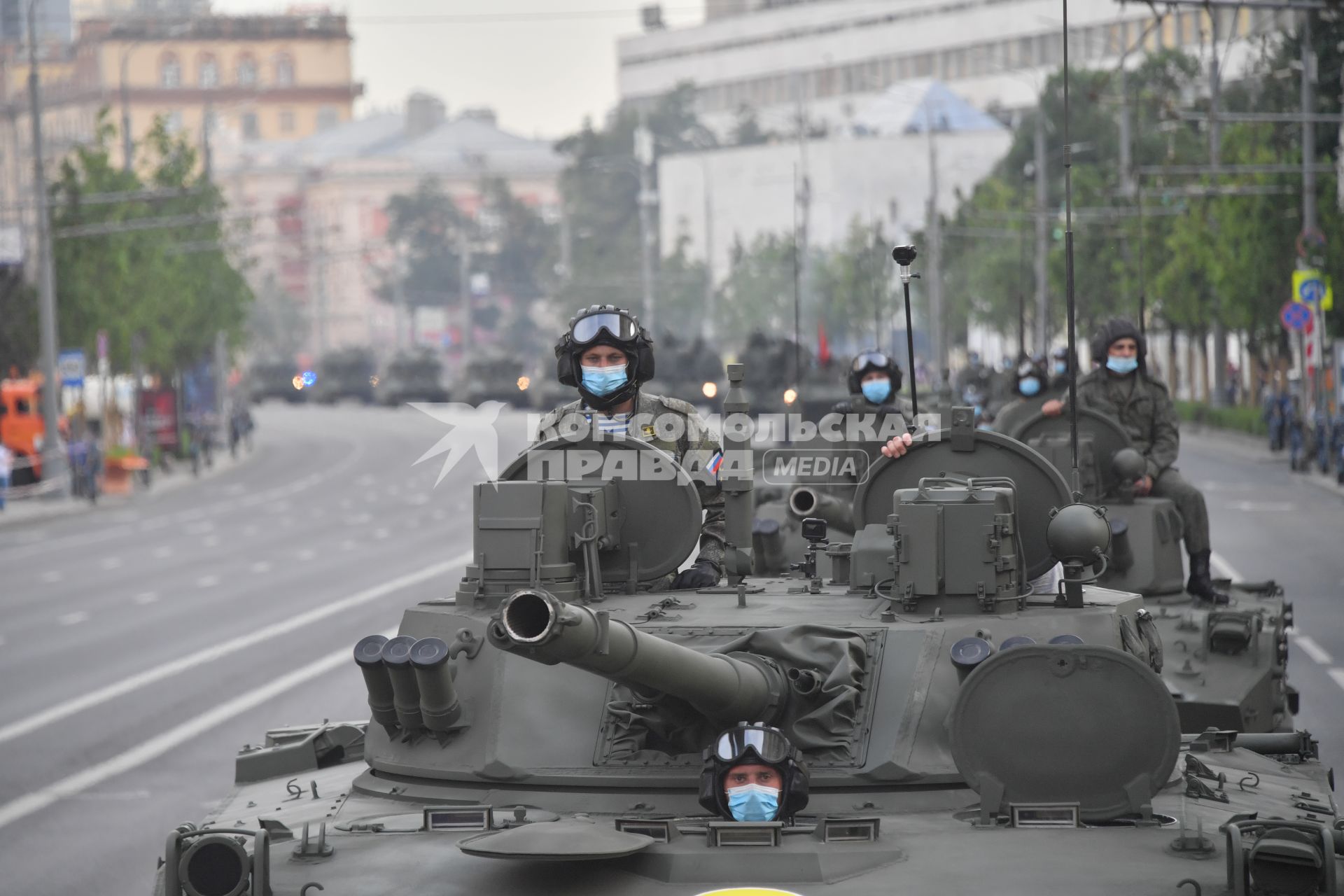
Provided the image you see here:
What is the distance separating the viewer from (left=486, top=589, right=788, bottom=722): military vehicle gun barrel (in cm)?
614

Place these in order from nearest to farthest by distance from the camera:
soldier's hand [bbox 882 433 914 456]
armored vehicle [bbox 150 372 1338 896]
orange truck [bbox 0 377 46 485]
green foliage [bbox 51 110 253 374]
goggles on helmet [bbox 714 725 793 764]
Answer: armored vehicle [bbox 150 372 1338 896] < goggles on helmet [bbox 714 725 793 764] < soldier's hand [bbox 882 433 914 456] < green foliage [bbox 51 110 253 374] < orange truck [bbox 0 377 46 485]

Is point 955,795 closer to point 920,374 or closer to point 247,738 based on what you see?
point 247,738

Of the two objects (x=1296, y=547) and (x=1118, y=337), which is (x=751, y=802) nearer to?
(x=1118, y=337)

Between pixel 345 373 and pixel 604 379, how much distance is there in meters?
72.3

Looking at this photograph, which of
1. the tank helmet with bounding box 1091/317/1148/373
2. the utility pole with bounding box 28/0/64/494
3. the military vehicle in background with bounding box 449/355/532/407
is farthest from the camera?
the military vehicle in background with bounding box 449/355/532/407

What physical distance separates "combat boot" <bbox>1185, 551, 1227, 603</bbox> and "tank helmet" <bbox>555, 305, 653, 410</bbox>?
5.51m

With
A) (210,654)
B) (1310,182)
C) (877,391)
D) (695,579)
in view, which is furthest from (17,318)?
(695,579)

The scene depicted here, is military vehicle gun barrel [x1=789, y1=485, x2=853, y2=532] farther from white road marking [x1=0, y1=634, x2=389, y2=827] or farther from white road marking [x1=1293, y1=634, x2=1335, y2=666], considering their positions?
white road marking [x1=1293, y1=634, x2=1335, y2=666]

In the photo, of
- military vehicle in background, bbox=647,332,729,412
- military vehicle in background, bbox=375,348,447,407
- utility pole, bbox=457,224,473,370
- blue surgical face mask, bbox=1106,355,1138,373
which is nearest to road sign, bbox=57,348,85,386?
military vehicle in background, bbox=647,332,729,412

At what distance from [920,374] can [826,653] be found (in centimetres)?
4624

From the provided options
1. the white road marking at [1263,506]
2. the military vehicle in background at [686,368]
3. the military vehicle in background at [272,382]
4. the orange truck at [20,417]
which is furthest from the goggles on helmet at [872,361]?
the military vehicle in background at [272,382]

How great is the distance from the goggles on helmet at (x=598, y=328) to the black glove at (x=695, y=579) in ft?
3.60

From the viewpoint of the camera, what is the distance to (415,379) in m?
72.7

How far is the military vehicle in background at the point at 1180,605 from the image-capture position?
12156 mm
